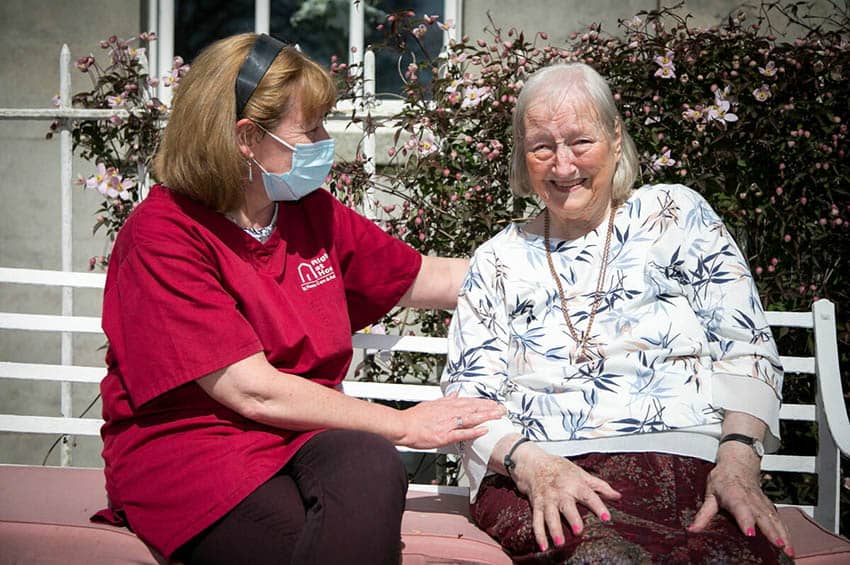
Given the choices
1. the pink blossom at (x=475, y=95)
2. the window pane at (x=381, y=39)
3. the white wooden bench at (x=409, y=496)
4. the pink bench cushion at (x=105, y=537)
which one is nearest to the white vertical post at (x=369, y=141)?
the pink blossom at (x=475, y=95)

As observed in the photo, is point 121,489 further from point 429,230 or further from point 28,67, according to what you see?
point 28,67

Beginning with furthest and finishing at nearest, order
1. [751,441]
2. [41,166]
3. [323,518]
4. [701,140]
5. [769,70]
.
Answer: [41,166] < [701,140] < [769,70] < [751,441] < [323,518]

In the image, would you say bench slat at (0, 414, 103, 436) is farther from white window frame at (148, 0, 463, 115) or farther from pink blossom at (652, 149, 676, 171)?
pink blossom at (652, 149, 676, 171)

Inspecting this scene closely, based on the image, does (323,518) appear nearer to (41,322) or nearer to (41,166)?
(41,322)

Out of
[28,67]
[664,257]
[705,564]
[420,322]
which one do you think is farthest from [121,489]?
[28,67]

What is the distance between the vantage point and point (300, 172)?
230cm

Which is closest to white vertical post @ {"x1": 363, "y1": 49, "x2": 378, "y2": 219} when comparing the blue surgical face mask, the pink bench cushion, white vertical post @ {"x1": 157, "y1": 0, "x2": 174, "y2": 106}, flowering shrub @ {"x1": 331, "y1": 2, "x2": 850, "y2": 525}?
flowering shrub @ {"x1": 331, "y1": 2, "x2": 850, "y2": 525}

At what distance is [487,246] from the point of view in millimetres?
2568

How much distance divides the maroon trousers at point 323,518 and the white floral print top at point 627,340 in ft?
1.33

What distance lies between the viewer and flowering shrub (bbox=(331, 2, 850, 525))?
3527 mm

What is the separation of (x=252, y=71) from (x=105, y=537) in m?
1.27

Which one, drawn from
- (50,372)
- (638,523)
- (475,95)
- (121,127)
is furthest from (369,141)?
(638,523)

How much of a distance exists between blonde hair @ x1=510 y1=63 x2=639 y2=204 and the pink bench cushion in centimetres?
109

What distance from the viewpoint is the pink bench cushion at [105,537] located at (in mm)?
2068
